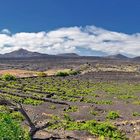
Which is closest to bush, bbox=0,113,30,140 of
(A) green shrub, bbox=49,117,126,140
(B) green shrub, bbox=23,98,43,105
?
(A) green shrub, bbox=49,117,126,140

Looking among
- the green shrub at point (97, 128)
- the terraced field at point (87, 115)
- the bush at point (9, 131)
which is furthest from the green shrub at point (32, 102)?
the bush at point (9, 131)

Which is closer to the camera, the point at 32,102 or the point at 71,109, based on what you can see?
the point at 71,109

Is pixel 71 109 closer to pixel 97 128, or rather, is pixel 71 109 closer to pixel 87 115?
pixel 87 115

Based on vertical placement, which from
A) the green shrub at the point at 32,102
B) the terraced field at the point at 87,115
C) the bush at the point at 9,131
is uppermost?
the bush at the point at 9,131

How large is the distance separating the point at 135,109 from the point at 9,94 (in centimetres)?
2235

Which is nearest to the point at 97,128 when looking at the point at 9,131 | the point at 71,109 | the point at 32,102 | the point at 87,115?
the point at 87,115

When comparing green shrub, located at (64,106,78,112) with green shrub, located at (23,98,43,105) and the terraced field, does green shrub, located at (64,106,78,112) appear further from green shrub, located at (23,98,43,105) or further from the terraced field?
green shrub, located at (23,98,43,105)

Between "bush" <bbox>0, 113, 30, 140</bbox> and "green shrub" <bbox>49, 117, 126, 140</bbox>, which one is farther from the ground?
"bush" <bbox>0, 113, 30, 140</bbox>

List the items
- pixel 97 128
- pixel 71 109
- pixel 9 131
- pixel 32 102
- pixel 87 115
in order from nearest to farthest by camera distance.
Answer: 1. pixel 9 131
2. pixel 97 128
3. pixel 87 115
4. pixel 71 109
5. pixel 32 102

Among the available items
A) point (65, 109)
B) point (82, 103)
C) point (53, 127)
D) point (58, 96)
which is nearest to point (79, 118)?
point (65, 109)

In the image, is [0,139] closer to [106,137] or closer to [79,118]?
[106,137]

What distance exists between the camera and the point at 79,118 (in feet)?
141

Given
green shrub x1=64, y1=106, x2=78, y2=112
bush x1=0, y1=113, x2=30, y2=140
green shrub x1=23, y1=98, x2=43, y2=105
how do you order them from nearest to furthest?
bush x1=0, y1=113, x2=30, y2=140 → green shrub x1=64, y1=106, x2=78, y2=112 → green shrub x1=23, y1=98, x2=43, y2=105

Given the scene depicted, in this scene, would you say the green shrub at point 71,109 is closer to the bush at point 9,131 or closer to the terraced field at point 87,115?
the terraced field at point 87,115
